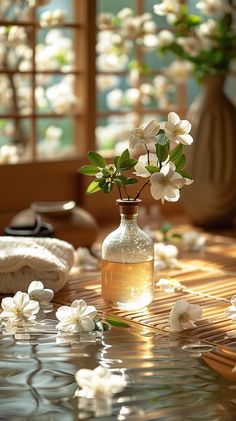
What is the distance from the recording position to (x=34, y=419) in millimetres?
1751

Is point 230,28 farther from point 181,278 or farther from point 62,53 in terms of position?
point 181,278

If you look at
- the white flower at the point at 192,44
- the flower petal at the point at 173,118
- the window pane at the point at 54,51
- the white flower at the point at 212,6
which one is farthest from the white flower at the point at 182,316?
the window pane at the point at 54,51

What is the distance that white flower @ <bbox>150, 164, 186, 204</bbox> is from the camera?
2.32m

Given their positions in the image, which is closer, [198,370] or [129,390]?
[129,390]

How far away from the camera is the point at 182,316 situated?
2.42 metres

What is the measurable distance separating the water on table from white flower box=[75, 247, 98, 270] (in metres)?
0.75

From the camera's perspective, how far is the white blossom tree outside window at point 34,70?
12.9 feet

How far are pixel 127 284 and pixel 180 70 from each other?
197 cm

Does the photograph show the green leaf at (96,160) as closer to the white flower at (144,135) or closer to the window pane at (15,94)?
the white flower at (144,135)

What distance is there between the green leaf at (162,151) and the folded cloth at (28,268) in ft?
1.74

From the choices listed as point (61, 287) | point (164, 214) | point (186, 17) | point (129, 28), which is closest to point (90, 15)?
point (129, 28)

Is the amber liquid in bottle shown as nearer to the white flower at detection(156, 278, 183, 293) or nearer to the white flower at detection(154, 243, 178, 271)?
the white flower at detection(156, 278, 183, 293)

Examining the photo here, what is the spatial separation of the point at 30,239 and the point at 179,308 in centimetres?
67

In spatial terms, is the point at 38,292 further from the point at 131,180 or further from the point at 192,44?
the point at 192,44
